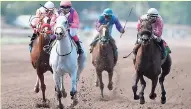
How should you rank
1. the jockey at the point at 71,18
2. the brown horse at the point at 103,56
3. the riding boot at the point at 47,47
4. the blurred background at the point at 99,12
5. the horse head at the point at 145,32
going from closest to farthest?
the horse head at the point at 145,32 < the jockey at the point at 71,18 < the riding boot at the point at 47,47 < the brown horse at the point at 103,56 < the blurred background at the point at 99,12

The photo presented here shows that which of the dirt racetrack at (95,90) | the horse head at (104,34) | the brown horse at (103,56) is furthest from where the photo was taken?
the brown horse at (103,56)

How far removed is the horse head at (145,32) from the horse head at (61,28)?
1.57 meters

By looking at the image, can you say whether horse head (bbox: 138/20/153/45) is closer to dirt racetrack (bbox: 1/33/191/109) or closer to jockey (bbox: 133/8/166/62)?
jockey (bbox: 133/8/166/62)

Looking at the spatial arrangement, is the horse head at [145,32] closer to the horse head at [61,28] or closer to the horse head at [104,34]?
the horse head at [61,28]

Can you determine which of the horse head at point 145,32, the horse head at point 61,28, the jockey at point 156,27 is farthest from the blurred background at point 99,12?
the horse head at point 61,28

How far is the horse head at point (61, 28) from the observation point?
10188 mm

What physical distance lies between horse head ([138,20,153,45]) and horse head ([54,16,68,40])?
1.57m

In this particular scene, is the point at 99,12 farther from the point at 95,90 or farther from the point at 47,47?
the point at 47,47

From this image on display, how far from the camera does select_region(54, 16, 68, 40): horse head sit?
1019cm

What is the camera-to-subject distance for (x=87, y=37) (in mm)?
43094

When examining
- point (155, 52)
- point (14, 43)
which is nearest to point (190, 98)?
point (155, 52)

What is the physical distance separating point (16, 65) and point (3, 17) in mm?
33456

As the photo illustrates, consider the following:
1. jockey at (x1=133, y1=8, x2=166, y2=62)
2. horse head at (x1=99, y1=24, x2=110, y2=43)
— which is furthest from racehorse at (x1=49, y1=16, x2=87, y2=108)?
horse head at (x1=99, y1=24, x2=110, y2=43)

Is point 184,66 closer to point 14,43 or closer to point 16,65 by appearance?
point 16,65
